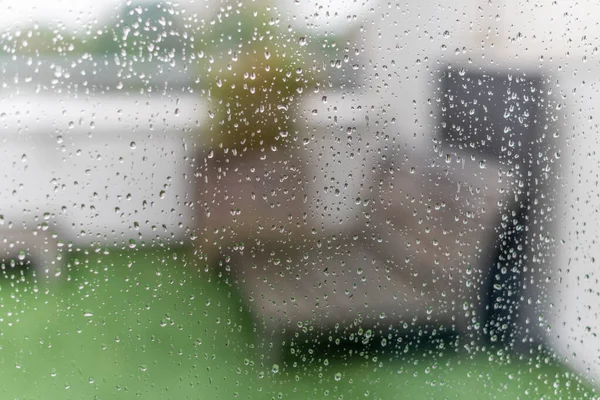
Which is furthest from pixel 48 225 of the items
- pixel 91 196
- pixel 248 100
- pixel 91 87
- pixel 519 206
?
pixel 519 206

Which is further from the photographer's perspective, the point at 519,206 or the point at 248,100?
the point at 519,206

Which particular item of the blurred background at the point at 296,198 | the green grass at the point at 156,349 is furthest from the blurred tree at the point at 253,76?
the green grass at the point at 156,349

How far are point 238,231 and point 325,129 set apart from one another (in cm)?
19

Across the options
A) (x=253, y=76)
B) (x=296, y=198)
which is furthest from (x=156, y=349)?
(x=253, y=76)

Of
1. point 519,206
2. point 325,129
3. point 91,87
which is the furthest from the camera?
point 519,206

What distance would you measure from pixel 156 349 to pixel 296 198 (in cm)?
28

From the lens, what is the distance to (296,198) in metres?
0.73

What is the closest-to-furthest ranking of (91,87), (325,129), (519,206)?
(91,87) → (325,129) → (519,206)

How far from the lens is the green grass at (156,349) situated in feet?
2.13

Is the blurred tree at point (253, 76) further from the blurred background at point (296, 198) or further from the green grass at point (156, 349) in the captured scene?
the green grass at point (156, 349)

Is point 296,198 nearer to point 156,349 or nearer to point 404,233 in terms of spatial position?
point 404,233

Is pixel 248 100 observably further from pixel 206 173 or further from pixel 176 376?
pixel 176 376

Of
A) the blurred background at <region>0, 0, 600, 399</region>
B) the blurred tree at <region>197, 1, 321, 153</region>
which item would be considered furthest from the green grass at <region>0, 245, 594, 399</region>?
the blurred tree at <region>197, 1, 321, 153</region>

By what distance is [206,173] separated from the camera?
0.69 metres
